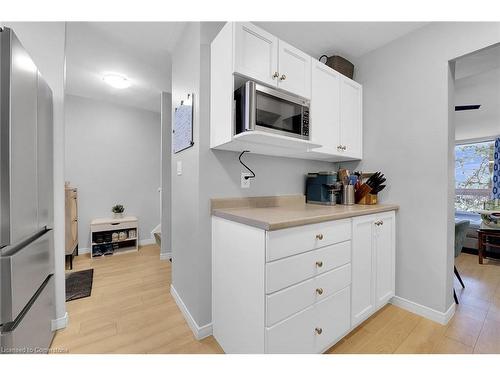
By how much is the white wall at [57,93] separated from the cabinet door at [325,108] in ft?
6.08

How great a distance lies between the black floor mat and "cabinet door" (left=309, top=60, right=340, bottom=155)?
2573mm

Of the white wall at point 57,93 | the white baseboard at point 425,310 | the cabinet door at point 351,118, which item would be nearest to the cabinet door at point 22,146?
the white wall at point 57,93

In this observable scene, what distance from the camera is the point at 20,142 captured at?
3.22 ft

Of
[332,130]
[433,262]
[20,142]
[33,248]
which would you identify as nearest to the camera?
[20,142]

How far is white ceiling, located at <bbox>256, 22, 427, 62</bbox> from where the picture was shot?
1.76 meters

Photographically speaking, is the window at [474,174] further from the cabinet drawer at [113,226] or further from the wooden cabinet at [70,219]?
the wooden cabinet at [70,219]

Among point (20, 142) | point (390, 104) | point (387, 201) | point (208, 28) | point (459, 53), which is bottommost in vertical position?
point (387, 201)

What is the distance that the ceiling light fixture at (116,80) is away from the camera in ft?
8.86

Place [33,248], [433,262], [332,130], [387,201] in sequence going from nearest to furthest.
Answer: [33,248]
[433,262]
[332,130]
[387,201]

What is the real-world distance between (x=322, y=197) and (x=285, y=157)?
49cm

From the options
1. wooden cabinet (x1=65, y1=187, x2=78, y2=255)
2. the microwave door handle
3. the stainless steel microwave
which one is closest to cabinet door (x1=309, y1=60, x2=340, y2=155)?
the stainless steel microwave

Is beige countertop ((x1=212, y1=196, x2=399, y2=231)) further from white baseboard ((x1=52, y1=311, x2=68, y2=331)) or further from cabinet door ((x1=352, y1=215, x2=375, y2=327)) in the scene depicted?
white baseboard ((x1=52, y1=311, x2=68, y2=331))

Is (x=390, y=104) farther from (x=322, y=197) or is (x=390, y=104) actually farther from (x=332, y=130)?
(x=322, y=197)
